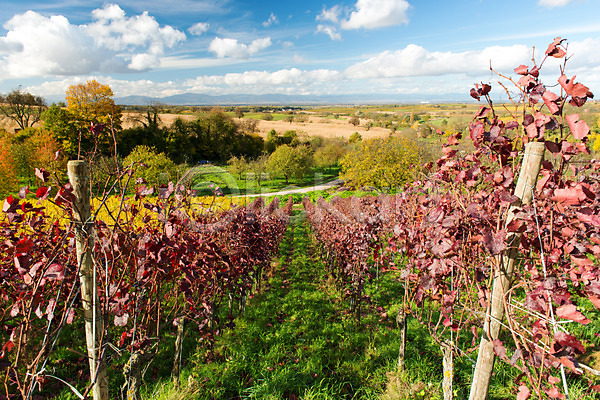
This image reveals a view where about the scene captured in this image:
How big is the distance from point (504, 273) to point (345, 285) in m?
4.82

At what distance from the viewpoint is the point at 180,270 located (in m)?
2.77

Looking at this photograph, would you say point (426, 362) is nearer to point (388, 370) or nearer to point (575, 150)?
point (388, 370)

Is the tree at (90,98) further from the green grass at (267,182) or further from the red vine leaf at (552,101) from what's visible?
the red vine leaf at (552,101)

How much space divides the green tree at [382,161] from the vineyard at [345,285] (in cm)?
1123

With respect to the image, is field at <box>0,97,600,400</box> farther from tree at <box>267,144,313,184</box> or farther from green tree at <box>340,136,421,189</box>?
tree at <box>267,144,313,184</box>

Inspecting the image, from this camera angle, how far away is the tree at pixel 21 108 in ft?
101

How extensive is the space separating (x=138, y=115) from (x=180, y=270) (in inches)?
1429

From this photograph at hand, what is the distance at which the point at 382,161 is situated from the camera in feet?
60.3

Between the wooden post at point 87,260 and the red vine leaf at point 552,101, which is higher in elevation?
the red vine leaf at point 552,101

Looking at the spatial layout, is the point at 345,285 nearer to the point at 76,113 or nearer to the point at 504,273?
the point at 504,273

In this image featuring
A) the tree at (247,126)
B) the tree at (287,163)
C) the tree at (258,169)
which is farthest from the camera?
the tree at (247,126)

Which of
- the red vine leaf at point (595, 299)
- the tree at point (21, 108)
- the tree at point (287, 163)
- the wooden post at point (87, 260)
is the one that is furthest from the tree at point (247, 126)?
the red vine leaf at point (595, 299)

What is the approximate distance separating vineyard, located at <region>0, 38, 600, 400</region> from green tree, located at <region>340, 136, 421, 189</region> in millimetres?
11229

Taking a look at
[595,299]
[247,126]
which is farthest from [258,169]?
[595,299]
